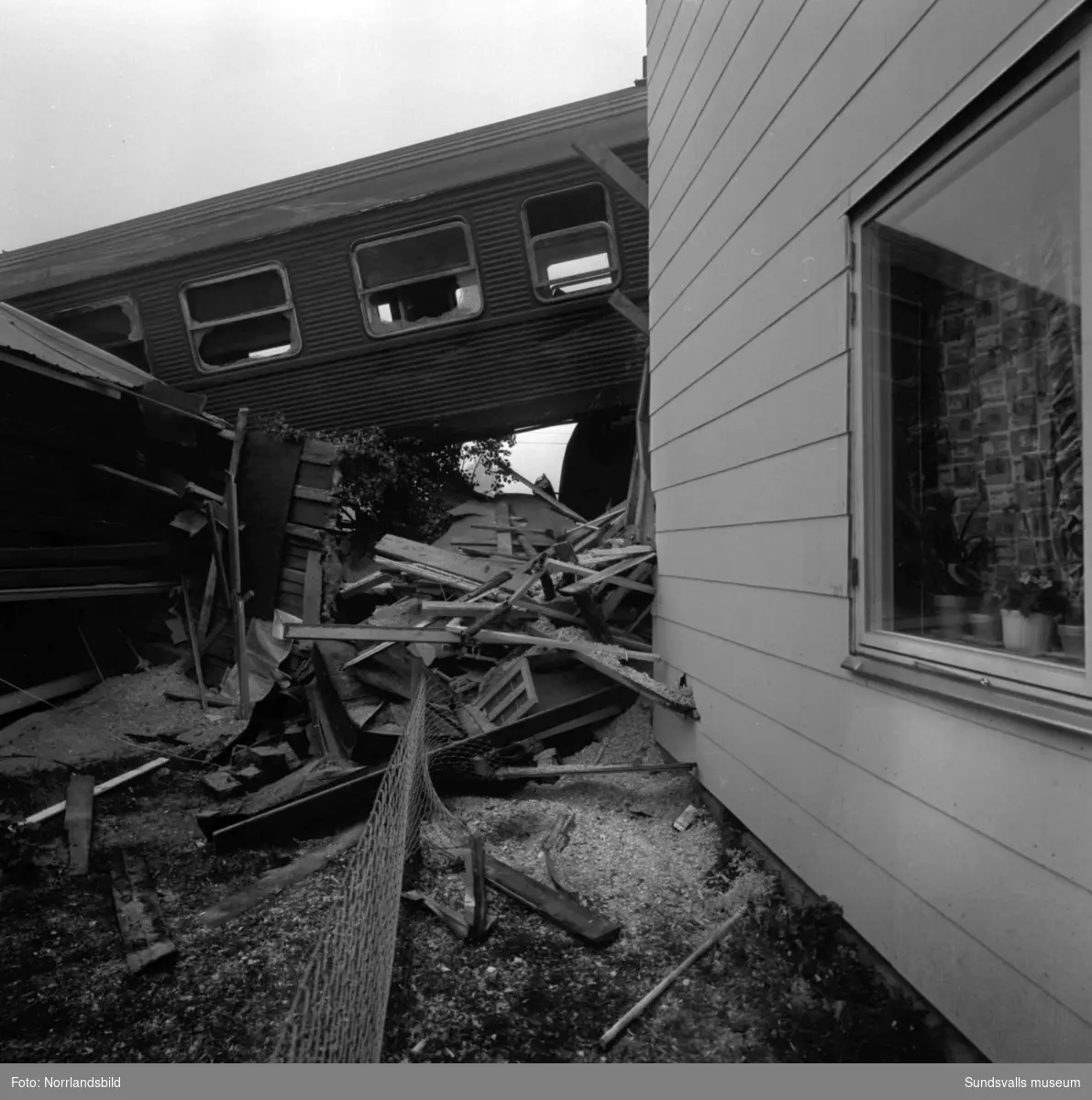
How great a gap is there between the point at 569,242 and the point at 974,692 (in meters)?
8.22

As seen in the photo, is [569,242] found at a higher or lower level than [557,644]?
higher

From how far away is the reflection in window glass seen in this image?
171 cm

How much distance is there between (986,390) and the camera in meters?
2.06

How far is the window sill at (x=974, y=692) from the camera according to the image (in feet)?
5.14

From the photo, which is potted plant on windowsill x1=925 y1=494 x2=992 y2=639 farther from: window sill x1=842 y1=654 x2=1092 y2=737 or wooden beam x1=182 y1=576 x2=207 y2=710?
wooden beam x1=182 y1=576 x2=207 y2=710

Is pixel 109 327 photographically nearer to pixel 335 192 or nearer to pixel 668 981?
pixel 335 192

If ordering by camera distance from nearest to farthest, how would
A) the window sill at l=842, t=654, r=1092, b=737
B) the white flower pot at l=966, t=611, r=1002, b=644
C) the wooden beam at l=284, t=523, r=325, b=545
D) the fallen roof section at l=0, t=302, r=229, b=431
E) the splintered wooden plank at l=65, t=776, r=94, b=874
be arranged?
the window sill at l=842, t=654, r=1092, b=737 < the white flower pot at l=966, t=611, r=1002, b=644 < the splintered wooden plank at l=65, t=776, r=94, b=874 < the fallen roof section at l=0, t=302, r=229, b=431 < the wooden beam at l=284, t=523, r=325, b=545

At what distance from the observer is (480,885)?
3088mm

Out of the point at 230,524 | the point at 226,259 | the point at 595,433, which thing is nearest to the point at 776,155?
the point at 230,524

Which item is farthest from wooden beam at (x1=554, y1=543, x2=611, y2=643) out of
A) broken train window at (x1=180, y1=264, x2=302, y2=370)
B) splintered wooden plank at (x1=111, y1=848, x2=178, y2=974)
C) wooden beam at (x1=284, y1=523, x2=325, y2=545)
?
broken train window at (x1=180, y1=264, x2=302, y2=370)

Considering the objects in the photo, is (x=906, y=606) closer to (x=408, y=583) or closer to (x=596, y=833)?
(x=596, y=833)

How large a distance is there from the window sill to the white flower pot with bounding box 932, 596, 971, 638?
12cm

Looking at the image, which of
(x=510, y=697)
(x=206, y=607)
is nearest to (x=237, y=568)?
Answer: (x=206, y=607)
